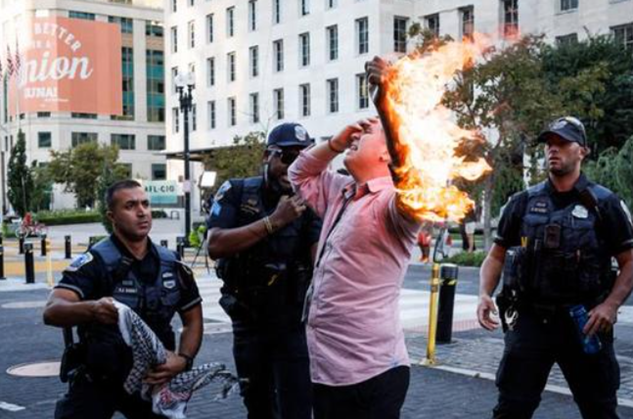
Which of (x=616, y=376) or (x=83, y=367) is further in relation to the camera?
(x=616, y=376)

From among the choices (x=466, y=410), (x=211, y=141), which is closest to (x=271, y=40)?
(x=211, y=141)

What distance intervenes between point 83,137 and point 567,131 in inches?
3639

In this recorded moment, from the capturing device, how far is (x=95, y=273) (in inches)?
165

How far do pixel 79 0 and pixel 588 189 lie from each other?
95.4 metres

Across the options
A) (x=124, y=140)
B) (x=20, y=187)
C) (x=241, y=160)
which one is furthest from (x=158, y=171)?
(x=241, y=160)

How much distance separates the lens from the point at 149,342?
413cm

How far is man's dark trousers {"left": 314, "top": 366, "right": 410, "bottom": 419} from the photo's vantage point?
364 cm

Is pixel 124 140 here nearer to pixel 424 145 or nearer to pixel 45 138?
pixel 45 138

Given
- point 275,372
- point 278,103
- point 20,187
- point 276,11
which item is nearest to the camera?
point 275,372

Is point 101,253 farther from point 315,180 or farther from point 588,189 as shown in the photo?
point 588,189

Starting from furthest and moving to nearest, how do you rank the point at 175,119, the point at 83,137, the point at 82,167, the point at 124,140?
the point at 124,140
the point at 83,137
the point at 82,167
the point at 175,119

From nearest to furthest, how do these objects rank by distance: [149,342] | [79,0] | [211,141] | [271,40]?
[149,342] < [271,40] < [211,141] < [79,0]

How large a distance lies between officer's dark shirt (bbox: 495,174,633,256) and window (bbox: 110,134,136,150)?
93417 millimetres

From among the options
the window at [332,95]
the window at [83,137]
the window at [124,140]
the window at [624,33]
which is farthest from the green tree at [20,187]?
the window at [124,140]
